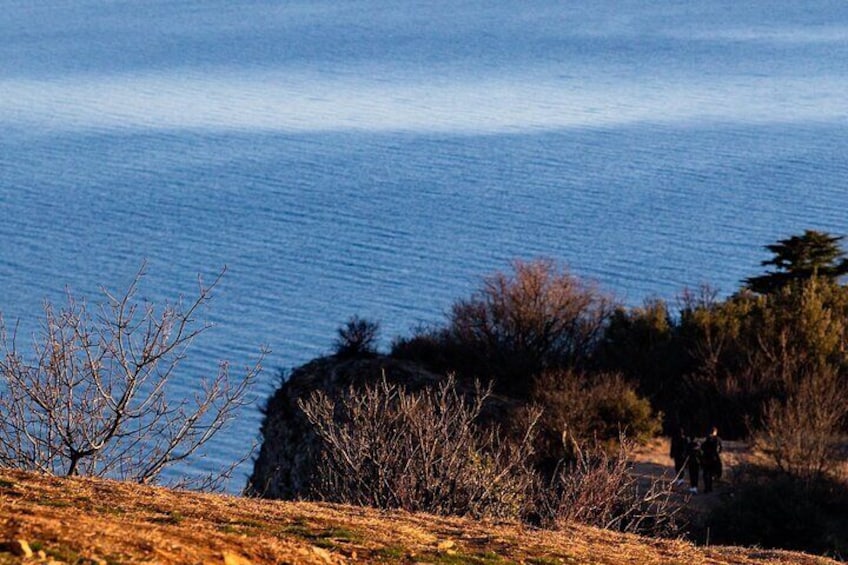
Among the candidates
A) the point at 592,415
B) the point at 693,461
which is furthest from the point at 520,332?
the point at 693,461

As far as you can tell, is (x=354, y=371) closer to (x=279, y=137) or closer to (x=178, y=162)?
(x=178, y=162)

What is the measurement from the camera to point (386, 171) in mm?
74562

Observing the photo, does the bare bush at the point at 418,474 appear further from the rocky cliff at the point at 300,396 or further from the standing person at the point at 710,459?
the rocky cliff at the point at 300,396

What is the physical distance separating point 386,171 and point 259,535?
212 feet

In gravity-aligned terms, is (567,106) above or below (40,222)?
above

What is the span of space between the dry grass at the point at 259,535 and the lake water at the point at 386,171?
2701 cm

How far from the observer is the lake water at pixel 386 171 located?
56.3 m

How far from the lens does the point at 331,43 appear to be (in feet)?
436

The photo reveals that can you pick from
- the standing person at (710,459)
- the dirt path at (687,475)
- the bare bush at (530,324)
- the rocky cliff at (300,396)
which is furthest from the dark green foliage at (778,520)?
the bare bush at (530,324)

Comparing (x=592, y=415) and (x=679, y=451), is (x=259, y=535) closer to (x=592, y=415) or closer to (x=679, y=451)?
(x=679, y=451)

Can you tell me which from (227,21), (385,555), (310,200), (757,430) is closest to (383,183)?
(310,200)

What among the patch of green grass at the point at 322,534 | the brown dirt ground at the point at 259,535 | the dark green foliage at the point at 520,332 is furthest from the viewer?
the dark green foliage at the point at 520,332

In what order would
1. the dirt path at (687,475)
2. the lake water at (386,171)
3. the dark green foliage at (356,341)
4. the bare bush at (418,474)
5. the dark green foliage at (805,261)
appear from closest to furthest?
1. the bare bush at (418,474)
2. the dirt path at (687,475)
3. the dark green foliage at (356,341)
4. the dark green foliage at (805,261)
5. the lake water at (386,171)

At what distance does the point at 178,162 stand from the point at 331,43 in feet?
197
